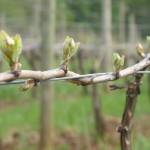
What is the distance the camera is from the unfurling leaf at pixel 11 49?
1049mm

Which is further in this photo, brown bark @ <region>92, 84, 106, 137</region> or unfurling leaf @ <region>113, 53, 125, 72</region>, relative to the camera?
brown bark @ <region>92, 84, 106, 137</region>

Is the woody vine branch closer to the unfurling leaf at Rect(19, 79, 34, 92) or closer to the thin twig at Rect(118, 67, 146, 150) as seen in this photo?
the unfurling leaf at Rect(19, 79, 34, 92)

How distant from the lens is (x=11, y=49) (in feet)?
3.49

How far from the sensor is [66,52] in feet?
3.92

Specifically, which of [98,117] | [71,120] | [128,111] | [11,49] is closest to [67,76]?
[11,49]

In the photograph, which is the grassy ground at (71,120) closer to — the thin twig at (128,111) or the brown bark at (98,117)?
the brown bark at (98,117)

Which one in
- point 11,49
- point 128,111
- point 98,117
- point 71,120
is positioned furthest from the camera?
point 71,120

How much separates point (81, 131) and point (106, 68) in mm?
6667

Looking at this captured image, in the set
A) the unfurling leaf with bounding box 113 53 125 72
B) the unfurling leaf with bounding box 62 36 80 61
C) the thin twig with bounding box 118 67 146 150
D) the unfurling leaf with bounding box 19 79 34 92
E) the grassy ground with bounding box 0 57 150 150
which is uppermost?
the unfurling leaf with bounding box 62 36 80 61

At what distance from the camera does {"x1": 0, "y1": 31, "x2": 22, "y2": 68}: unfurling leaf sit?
1049 millimetres

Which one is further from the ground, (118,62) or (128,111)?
(118,62)

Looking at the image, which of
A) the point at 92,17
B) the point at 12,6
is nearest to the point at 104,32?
the point at 92,17

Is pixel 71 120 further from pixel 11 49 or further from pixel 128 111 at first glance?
pixel 11 49

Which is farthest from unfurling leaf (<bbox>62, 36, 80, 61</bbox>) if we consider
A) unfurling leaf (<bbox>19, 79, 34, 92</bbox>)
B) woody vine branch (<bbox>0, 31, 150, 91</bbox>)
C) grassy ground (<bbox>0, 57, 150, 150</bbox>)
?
grassy ground (<bbox>0, 57, 150, 150</bbox>)
